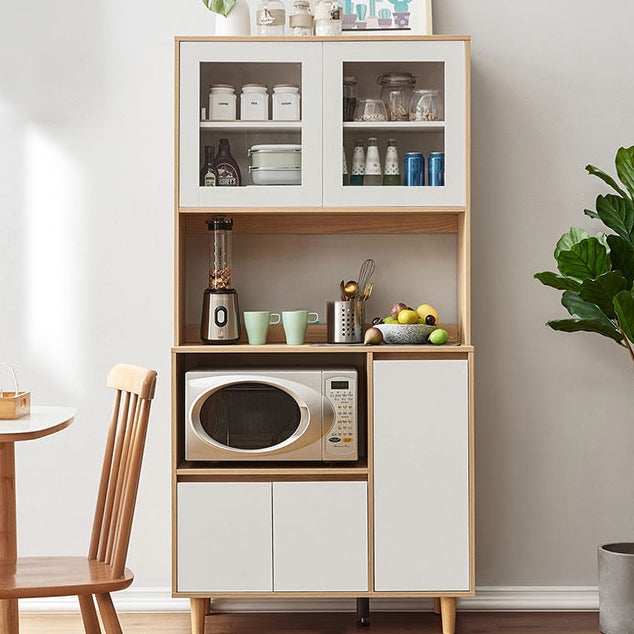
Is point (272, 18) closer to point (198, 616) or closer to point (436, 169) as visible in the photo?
point (436, 169)

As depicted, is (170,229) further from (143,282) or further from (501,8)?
(501,8)

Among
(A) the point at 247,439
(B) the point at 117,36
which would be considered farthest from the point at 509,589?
(B) the point at 117,36

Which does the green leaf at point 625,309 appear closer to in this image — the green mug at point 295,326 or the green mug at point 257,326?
the green mug at point 295,326

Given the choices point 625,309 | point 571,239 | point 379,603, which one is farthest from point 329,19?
point 379,603

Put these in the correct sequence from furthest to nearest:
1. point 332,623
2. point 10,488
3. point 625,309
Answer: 1. point 332,623
2. point 625,309
3. point 10,488

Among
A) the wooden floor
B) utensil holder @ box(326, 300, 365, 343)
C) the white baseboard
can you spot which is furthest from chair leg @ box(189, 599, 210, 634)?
utensil holder @ box(326, 300, 365, 343)

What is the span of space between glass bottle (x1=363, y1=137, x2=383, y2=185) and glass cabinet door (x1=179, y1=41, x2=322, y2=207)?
161 millimetres

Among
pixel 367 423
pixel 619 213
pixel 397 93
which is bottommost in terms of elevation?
pixel 367 423

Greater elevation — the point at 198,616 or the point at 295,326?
the point at 295,326

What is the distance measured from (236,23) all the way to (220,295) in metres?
0.91

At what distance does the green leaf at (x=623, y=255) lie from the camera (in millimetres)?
2734

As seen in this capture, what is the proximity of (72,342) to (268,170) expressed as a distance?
100 cm

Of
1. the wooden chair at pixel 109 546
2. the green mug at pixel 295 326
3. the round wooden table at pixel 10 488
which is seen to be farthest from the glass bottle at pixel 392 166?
the round wooden table at pixel 10 488

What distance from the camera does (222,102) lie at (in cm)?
277
